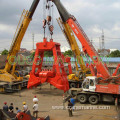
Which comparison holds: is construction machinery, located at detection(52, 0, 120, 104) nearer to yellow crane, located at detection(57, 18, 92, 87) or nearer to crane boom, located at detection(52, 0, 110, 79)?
crane boom, located at detection(52, 0, 110, 79)

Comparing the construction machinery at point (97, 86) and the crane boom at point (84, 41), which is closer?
the construction machinery at point (97, 86)

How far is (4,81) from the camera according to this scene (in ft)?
59.1

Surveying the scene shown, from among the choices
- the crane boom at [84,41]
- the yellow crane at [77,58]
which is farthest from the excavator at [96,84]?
the yellow crane at [77,58]

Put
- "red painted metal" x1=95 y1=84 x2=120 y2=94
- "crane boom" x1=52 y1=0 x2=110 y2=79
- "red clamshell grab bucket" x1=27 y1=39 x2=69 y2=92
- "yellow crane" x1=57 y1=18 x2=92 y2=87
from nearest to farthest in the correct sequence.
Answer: "red painted metal" x1=95 y1=84 x2=120 y2=94, "crane boom" x1=52 y1=0 x2=110 y2=79, "red clamshell grab bucket" x1=27 y1=39 x2=69 y2=92, "yellow crane" x1=57 y1=18 x2=92 y2=87

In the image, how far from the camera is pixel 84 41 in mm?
14453

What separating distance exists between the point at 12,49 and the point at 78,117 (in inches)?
492

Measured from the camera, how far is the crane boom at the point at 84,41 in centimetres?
1346

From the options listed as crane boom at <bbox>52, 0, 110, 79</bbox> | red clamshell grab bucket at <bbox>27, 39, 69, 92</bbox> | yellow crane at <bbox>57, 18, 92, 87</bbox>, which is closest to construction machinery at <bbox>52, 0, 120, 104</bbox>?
crane boom at <bbox>52, 0, 110, 79</bbox>

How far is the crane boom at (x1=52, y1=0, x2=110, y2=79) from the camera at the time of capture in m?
13.5

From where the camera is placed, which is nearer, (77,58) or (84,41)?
(84,41)

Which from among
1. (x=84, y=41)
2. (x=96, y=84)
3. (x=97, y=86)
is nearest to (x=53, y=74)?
(x=84, y=41)

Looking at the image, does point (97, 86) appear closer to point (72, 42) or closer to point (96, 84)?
point (96, 84)

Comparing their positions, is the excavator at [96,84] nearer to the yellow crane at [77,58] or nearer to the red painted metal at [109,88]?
the red painted metal at [109,88]

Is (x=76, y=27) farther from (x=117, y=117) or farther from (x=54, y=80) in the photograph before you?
(x=117, y=117)
